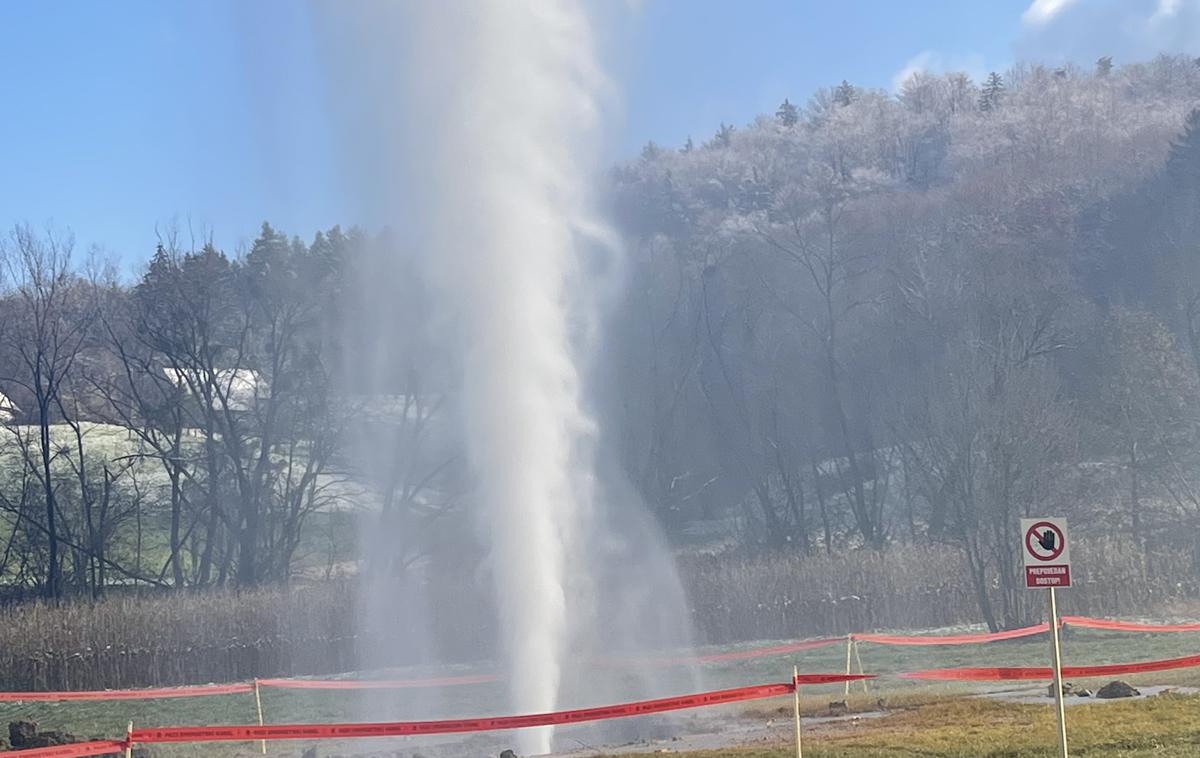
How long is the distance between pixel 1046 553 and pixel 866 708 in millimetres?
8988

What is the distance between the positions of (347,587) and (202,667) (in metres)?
7.20

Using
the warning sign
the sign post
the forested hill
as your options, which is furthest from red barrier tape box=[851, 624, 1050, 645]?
the forested hill

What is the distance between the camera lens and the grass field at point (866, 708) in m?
14.4

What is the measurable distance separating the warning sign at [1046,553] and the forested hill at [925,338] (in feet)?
87.2

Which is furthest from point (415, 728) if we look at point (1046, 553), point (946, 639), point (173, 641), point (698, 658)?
point (173, 641)

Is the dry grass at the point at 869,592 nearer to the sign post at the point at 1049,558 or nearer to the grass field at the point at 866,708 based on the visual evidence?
the grass field at the point at 866,708

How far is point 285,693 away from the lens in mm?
28344

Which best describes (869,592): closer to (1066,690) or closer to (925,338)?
(1066,690)

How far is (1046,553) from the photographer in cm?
1083

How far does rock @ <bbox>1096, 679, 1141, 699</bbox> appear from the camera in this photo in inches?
703

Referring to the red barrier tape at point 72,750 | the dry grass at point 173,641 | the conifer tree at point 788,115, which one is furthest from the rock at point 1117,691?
the conifer tree at point 788,115

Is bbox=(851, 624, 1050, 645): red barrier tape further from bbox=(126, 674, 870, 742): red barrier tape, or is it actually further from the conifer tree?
the conifer tree

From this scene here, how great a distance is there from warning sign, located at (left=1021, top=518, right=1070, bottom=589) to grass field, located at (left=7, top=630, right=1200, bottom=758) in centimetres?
340

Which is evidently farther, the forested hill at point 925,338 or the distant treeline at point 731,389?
the forested hill at point 925,338
